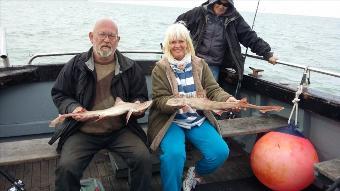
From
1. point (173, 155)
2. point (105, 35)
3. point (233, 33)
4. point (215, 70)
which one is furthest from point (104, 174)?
point (233, 33)

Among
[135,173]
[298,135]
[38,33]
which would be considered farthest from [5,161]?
[38,33]

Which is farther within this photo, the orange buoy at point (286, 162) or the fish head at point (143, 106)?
the orange buoy at point (286, 162)

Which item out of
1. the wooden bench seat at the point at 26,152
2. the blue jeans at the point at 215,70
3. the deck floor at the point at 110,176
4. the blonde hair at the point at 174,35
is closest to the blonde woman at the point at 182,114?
the blonde hair at the point at 174,35

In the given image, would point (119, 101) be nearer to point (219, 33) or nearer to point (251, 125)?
point (251, 125)

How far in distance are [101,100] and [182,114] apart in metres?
0.85

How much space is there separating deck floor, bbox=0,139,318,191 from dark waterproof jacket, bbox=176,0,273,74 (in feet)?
4.46

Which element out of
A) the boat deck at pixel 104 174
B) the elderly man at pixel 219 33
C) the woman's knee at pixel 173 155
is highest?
the elderly man at pixel 219 33

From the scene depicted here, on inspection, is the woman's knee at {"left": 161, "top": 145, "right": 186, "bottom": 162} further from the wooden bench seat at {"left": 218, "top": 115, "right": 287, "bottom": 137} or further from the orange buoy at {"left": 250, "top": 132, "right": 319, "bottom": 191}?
the orange buoy at {"left": 250, "top": 132, "right": 319, "bottom": 191}

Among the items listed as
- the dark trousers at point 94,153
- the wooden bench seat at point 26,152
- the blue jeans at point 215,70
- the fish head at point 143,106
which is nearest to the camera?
the dark trousers at point 94,153

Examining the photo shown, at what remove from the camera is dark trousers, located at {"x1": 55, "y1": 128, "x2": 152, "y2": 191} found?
10.8 feet

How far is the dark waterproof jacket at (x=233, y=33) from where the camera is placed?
5.01 metres

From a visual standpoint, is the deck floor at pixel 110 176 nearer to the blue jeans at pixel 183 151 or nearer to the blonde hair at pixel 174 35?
the blue jeans at pixel 183 151

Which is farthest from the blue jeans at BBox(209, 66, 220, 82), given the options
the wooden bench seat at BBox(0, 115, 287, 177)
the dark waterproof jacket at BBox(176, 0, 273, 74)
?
the wooden bench seat at BBox(0, 115, 287, 177)

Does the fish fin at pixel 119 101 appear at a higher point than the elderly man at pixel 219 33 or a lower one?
lower
